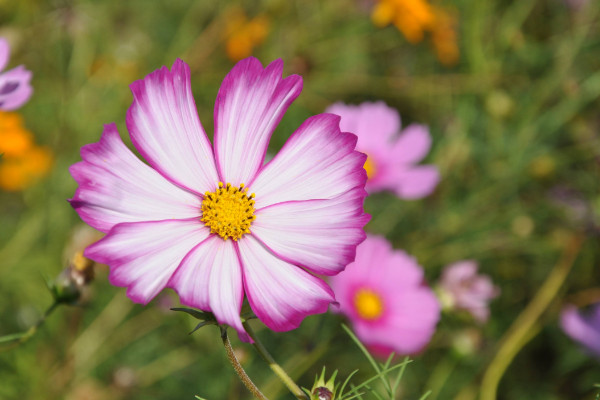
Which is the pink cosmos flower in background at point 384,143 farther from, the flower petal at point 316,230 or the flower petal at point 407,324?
the flower petal at point 316,230

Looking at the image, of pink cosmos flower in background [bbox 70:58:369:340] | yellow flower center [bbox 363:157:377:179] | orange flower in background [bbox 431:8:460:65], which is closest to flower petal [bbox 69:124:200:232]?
pink cosmos flower in background [bbox 70:58:369:340]

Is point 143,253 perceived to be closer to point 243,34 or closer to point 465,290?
point 465,290

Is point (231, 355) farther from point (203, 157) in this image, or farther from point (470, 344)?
point (470, 344)

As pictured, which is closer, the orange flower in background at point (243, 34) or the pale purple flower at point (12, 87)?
the pale purple flower at point (12, 87)

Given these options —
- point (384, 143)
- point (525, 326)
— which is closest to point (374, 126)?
point (384, 143)

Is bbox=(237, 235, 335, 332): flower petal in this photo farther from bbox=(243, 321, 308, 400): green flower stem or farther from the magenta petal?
the magenta petal

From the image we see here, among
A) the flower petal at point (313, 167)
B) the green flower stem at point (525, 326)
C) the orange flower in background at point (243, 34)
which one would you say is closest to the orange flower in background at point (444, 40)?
the orange flower in background at point (243, 34)

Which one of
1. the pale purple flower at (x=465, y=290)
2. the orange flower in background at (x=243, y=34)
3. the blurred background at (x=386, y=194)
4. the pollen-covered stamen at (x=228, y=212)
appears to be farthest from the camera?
the orange flower in background at (x=243, y=34)
